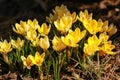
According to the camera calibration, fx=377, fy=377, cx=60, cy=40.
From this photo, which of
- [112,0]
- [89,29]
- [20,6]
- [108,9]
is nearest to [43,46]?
[89,29]

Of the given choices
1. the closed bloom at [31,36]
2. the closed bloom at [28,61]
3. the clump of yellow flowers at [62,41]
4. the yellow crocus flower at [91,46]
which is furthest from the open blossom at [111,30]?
the closed bloom at [28,61]

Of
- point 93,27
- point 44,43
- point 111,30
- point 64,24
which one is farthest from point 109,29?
Result: point 44,43

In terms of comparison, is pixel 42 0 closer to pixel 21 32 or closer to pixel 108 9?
pixel 108 9

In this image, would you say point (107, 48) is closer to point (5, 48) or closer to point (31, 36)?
point (31, 36)

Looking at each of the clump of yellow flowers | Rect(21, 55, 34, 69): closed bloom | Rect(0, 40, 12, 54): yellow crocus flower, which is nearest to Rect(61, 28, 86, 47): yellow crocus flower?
the clump of yellow flowers

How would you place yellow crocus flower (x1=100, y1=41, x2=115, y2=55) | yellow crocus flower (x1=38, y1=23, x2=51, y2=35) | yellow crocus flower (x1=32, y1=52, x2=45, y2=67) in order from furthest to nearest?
yellow crocus flower (x1=38, y1=23, x2=51, y2=35)
yellow crocus flower (x1=100, y1=41, x2=115, y2=55)
yellow crocus flower (x1=32, y1=52, x2=45, y2=67)

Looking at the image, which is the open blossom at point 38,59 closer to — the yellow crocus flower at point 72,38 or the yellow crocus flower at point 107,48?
the yellow crocus flower at point 72,38

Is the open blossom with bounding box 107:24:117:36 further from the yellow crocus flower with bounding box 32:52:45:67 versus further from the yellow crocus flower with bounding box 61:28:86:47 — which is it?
the yellow crocus flower with bounding box 32:52:45:67

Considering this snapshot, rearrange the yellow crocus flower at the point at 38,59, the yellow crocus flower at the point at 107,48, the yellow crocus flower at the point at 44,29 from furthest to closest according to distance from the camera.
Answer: the yellow crocus flower at the point at 44,29, the yellow crocus flower at the point at 107,48, the yellow crocus flower at the point at 38,59
